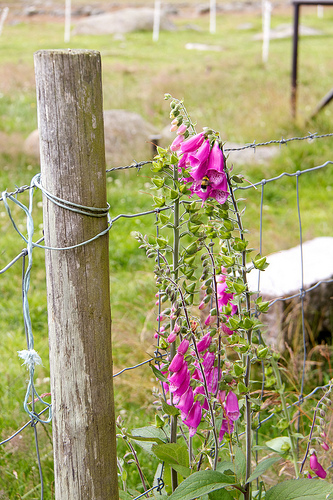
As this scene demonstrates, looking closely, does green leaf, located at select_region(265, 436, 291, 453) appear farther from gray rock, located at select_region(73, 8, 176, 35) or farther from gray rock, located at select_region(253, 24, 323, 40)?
gray rock, located at select_region(73, 8, 176, 35)

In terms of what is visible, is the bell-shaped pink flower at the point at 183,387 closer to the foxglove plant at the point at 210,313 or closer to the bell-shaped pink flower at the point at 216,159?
the foxglove plant at the point at 210,313

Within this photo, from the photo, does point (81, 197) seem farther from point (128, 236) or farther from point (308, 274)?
point (128, 236)

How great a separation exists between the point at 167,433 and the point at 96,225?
68 cm

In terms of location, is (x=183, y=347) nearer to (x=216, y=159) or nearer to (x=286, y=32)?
(x=216, y=159)

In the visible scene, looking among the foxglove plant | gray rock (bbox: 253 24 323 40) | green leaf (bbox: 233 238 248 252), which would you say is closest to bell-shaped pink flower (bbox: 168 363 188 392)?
the foxglove plant

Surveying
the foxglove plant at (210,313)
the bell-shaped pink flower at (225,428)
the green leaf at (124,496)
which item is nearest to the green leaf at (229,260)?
the foxglove plant at (210,313)

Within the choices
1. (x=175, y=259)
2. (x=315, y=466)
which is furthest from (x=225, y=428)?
(x=175, y=259)

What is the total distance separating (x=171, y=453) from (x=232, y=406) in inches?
7.9

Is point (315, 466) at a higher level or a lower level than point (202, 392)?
lower

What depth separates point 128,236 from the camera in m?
5.09

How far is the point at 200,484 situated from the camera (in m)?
1.32

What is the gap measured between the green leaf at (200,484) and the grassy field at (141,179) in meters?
0.92

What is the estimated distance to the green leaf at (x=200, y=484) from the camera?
1296 millimetres

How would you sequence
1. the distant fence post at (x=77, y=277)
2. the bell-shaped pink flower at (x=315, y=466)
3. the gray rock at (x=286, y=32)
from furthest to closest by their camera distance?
the gray rock at (x=286, y=32) < the bell-shaped pink flower at (x=315, y=466) < the distant fence post at (x=77, y=277)
